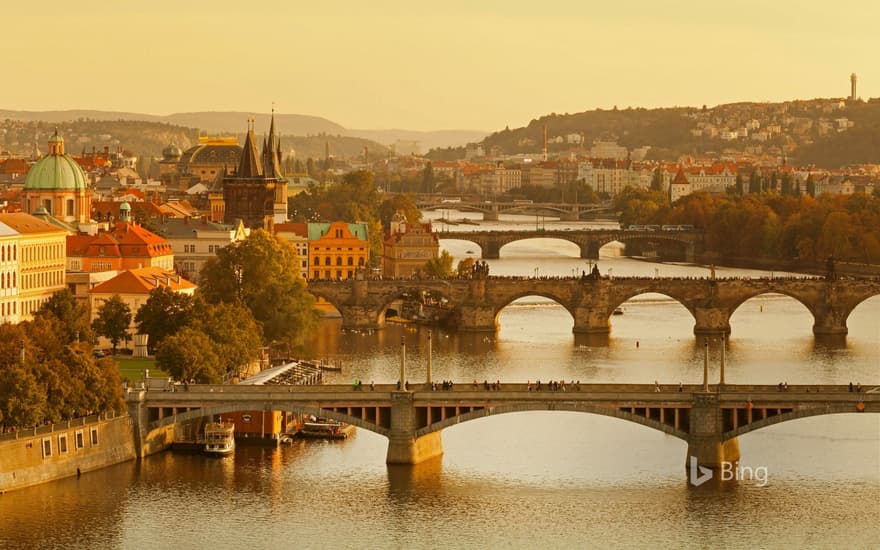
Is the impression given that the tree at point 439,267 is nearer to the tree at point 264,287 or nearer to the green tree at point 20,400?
the tree at point 264,287

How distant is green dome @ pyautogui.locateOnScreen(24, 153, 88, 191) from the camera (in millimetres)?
84125

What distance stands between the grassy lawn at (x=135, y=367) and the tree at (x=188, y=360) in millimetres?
853

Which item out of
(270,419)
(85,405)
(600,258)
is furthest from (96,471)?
(600,258)

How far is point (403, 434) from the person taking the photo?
54375 mm

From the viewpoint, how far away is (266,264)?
266 feet

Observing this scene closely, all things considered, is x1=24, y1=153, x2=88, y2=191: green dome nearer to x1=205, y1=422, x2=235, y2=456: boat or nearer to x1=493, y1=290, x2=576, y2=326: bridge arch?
x1=493, y1=290, x2=576, y2=326: bridge arch

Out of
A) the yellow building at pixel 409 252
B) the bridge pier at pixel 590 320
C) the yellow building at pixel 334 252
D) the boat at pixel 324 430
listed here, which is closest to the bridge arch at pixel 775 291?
the bridge pier at pixel 590 320

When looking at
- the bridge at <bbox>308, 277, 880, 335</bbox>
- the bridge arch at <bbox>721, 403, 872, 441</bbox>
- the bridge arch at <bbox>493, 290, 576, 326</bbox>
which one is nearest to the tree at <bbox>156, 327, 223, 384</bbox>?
the bridge arch at <bbox>721, 403, 872, 441</bbox>

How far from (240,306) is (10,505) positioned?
23330mm

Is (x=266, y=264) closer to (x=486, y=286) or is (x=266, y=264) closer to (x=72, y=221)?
(x=72, y=221)

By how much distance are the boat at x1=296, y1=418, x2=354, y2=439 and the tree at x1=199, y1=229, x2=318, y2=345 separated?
15957 mm

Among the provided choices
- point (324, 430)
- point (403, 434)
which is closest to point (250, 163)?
point (324, 430)

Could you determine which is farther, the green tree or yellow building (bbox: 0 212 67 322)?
yellow building (bbox: 0 212 67 322)

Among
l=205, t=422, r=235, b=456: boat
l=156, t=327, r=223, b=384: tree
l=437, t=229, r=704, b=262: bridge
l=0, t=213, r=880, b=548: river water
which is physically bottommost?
l=0, t=213, r=880, b=548: river water
